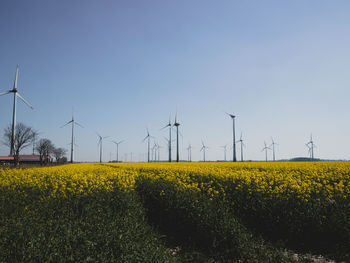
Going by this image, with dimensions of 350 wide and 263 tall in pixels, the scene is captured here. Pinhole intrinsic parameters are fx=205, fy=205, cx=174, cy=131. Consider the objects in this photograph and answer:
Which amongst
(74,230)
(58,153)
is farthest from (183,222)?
(58,153)

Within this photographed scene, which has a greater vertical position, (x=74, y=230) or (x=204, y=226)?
(x=74, y=230)

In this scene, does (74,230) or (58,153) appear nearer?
(74,230)

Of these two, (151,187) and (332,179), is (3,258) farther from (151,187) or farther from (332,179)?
(332,179)

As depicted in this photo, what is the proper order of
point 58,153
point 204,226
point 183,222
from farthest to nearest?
point 58,153 < point 183,222 < point 204,226

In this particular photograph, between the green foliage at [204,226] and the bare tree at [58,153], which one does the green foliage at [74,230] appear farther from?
the bare tree at [58,153]

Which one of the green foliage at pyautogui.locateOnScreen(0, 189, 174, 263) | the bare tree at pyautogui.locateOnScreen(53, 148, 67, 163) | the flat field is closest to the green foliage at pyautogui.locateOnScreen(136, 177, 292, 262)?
the flat field

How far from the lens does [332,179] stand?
9.66 meters

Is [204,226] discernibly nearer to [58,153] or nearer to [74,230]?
[74,230]

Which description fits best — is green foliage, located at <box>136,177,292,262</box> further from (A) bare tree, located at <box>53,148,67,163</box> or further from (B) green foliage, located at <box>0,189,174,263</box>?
(A) bare tree, located at <box>53,148,67,163</box>

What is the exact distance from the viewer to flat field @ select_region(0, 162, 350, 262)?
16.8 feet

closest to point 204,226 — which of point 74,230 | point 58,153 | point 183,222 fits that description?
point 183,222

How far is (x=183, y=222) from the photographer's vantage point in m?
7.56

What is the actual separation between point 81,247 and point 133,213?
8.78 feet

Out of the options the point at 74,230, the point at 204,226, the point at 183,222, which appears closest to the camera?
the point at 74,230
